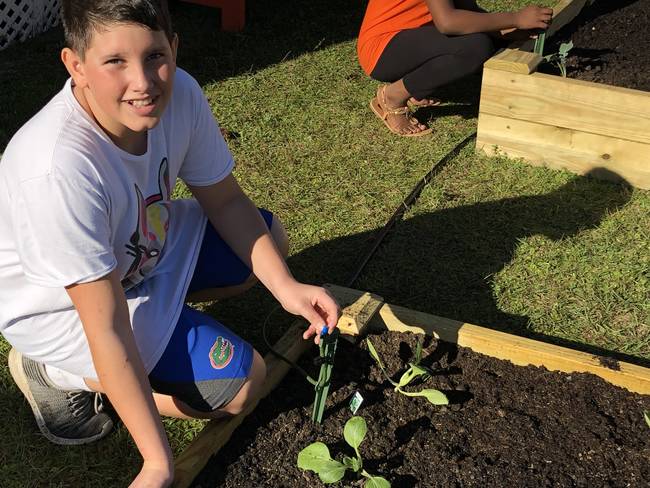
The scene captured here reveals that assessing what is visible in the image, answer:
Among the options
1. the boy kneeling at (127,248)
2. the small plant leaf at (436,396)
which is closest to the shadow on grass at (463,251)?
the boy kneeling at (127,248)

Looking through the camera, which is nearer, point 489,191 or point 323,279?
point 323,279

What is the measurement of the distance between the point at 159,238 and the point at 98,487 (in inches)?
29.2

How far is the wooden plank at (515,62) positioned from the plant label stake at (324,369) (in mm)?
1994

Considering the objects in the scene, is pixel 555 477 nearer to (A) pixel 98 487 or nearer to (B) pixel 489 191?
(A) pixel 98 487

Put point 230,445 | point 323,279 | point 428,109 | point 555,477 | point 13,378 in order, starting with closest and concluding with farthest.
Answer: point 555,477 → point 230,445 → point 13,378 → point 323,279 → point 428,109

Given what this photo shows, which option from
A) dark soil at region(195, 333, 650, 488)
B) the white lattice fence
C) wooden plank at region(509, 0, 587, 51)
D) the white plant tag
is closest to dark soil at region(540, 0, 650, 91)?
wooden plank at region(509, 0, 587, 51)

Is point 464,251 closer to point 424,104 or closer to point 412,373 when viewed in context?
point 412,373

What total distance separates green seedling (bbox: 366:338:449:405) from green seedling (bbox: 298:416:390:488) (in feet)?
0.80

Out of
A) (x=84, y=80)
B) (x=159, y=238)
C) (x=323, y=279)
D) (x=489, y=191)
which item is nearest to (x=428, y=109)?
(x=489, y=191)

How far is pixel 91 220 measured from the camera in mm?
1742

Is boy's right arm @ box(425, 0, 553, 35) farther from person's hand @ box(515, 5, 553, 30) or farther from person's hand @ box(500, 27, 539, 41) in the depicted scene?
person's hand @ box(500, 27, 539, 41)

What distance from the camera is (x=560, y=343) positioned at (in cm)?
265

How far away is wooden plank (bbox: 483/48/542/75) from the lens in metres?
3.54

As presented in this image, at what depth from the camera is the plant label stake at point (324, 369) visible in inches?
81.1
